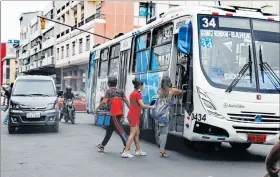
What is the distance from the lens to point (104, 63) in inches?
671

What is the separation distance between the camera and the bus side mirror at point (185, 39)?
917 centimetres

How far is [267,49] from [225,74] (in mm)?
1084

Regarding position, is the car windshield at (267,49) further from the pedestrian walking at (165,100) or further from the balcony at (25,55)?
the balcony at (25,55)

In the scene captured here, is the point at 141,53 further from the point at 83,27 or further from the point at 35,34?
the point at 35,34

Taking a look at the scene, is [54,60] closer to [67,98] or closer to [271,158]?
[67,98]

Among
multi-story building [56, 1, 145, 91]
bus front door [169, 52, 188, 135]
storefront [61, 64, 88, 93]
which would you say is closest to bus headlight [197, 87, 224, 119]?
bus front door [169, 52, 188, 135]

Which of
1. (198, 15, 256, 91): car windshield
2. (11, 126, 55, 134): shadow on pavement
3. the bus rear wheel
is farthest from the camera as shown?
(11, 126, 55, 134): shadow on pavement

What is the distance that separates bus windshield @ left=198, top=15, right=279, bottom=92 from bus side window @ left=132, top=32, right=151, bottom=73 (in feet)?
9.03

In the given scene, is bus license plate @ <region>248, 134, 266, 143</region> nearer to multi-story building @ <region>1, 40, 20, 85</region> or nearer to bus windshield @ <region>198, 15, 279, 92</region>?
bus windshield @ <region>198, 15, 279, 92</region>

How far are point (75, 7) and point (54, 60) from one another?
1042 cm

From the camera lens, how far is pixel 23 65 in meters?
88.1

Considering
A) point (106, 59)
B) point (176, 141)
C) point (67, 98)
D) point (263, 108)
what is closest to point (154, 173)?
point (263, 108)

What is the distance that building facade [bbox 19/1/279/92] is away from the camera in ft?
131

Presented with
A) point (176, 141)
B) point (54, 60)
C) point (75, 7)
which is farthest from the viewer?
point (54, 60)
